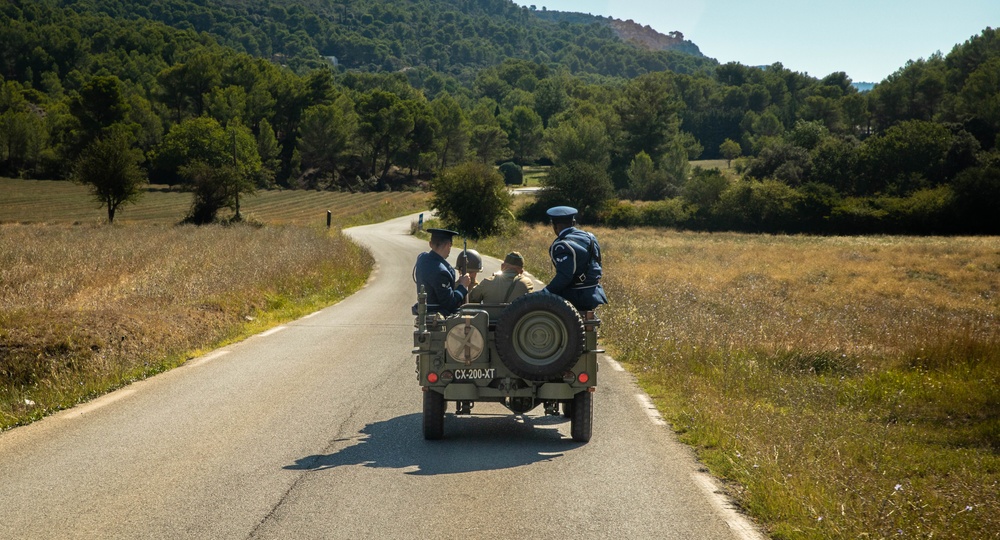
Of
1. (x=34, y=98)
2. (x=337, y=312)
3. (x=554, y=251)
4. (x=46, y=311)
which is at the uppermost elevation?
(x=34, y=98)

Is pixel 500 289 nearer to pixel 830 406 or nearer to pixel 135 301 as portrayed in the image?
pixel 830 406

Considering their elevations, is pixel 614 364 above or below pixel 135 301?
below

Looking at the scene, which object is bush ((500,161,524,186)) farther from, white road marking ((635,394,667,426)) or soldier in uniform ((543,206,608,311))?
soldier in uniform ((543,206,608,311))

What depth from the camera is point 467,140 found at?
486 feet

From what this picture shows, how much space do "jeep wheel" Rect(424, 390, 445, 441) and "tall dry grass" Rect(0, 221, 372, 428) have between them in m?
4.33

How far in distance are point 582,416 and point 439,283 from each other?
215 centimetres

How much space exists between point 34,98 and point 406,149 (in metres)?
60.6

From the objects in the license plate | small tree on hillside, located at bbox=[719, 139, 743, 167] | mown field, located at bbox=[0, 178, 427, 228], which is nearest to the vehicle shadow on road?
the license plate

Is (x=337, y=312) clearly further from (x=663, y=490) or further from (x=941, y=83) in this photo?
(x=941, y=83)

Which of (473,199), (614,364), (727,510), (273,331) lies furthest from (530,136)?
(727,510)

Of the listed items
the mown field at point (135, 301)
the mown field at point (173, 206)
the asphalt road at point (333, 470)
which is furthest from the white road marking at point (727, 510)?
the mown field at point (173, 206)

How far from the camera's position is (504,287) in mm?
8383

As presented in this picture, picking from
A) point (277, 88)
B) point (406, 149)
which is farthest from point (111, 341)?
point (277, 88)

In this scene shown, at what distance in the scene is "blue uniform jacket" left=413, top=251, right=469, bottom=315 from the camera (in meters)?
8.82
